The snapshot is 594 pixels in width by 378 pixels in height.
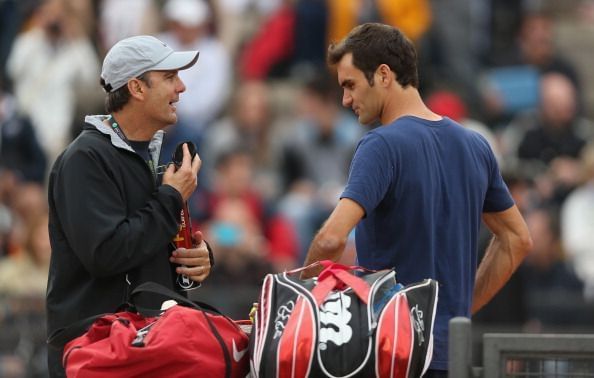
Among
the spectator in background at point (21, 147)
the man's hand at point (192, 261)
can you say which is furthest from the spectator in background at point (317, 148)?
the man's hand at point (192, 261)

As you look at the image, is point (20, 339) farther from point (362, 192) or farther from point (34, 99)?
point (362, 192)

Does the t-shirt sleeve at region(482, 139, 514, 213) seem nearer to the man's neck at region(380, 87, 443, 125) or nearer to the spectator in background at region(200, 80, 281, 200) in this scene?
the man's neck at region(380, 87, 443, 125)

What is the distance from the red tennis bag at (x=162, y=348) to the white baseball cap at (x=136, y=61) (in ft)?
3.04

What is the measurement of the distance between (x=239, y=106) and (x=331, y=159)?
1253 millimetres

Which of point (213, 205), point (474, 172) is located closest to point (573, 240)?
point (213, 205)

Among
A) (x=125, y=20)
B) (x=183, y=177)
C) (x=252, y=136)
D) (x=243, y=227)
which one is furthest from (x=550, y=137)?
(x=183, y=177)

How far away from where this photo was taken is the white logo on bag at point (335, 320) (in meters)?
5.53

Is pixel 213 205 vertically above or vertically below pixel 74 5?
below

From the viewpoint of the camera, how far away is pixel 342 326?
556 cm

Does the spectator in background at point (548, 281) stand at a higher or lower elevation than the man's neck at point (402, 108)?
lower

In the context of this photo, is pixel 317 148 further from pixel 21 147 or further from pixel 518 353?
pixel 518 353

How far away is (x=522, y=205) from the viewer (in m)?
12.9

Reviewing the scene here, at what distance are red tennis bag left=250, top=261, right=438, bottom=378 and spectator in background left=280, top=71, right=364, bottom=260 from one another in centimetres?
793

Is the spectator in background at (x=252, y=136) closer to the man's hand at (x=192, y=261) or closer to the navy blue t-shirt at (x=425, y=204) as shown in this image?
the man's hand at (x=192, y=261)
